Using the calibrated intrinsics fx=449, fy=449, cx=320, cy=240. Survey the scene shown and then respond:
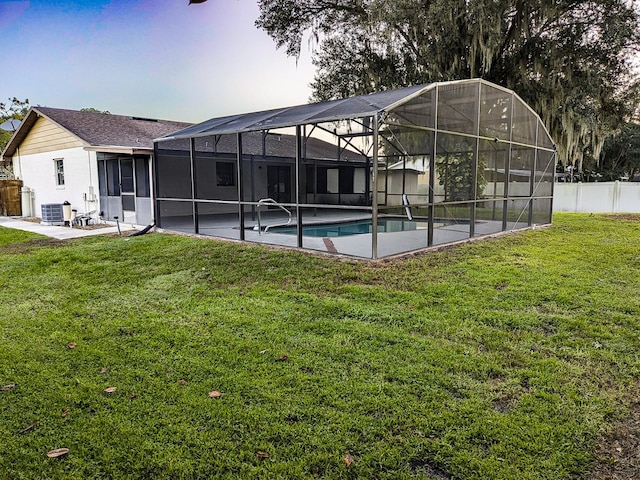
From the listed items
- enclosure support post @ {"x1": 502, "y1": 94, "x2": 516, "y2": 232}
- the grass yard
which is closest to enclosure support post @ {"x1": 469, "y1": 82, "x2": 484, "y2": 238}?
enclosure support post @ {"x1": 502, "y1": 94, "x2": 516, "y2": 232}

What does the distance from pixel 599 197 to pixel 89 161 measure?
17598 millimetres

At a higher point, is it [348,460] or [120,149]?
[120,149]

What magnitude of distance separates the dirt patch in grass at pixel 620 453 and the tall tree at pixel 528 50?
10718 millimetres

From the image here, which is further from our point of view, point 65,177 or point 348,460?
point 65,177

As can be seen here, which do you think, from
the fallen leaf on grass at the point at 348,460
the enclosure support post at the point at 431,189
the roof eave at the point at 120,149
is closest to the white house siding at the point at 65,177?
the roof eave at the point at 120,149

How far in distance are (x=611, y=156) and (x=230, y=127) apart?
23846 mm

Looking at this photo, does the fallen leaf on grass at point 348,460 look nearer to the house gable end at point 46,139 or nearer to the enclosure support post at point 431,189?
the enclosure support post at point 431,189

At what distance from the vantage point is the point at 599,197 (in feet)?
54.7

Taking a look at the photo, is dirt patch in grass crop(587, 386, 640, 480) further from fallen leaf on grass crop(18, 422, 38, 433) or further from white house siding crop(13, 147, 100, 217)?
white house siding crop(13, 147, 100, 217)

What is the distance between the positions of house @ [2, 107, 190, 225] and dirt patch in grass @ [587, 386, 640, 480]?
11330 mm

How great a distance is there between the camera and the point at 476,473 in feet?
6.75

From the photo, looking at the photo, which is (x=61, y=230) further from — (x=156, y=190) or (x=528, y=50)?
(x=528, y=50)

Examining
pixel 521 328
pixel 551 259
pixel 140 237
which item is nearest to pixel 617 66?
pixel 551 259

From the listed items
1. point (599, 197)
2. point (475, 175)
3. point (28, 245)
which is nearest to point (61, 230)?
point (28, 245)
